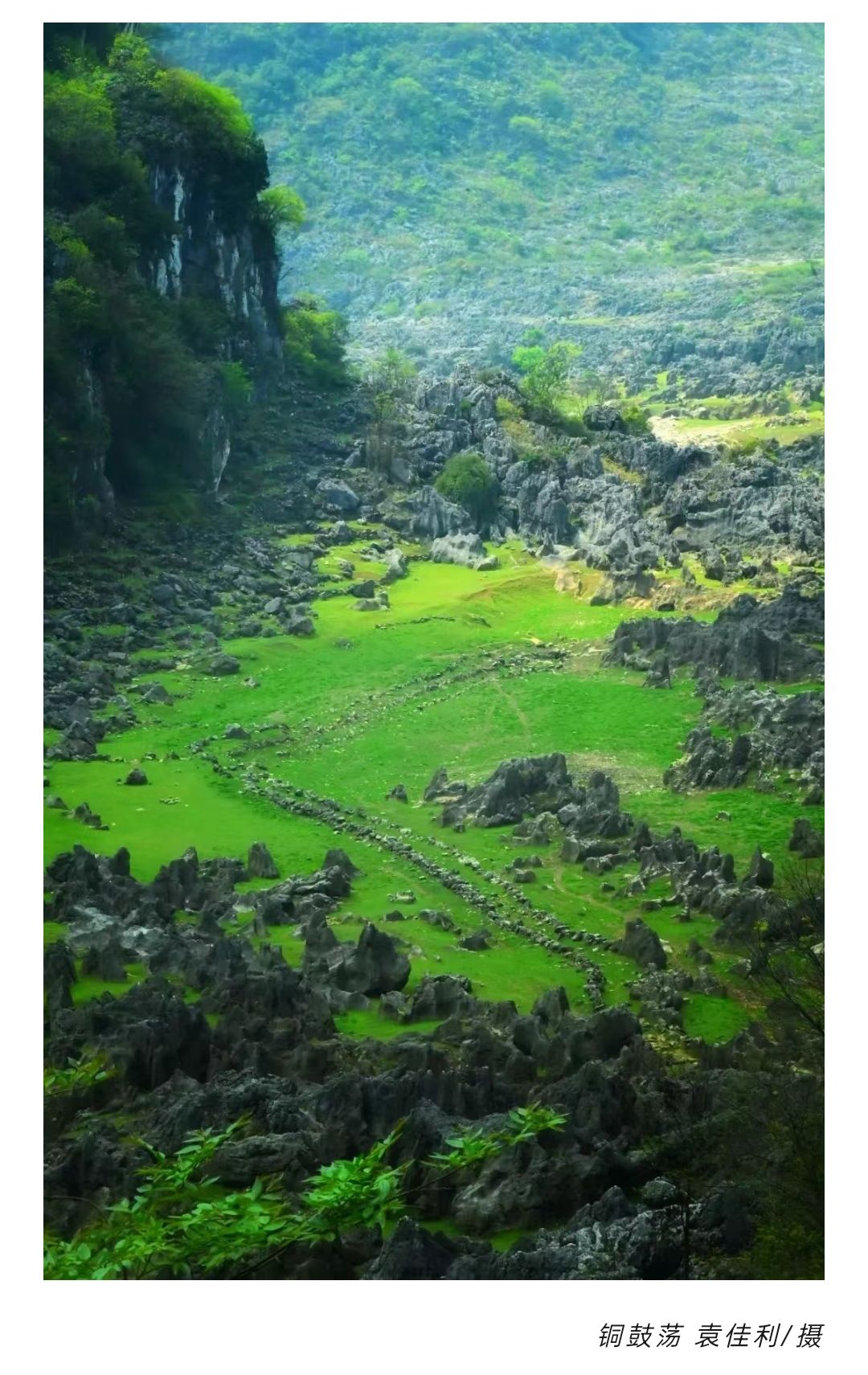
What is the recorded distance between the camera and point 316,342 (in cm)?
4066

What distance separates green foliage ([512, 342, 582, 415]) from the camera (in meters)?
43.8

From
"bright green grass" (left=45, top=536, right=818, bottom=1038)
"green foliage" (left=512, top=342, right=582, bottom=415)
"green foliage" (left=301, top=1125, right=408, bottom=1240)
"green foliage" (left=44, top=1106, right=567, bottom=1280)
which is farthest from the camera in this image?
"green foliage" (left=512, top=342, right=582, bottom=415)

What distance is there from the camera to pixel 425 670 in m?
22.0

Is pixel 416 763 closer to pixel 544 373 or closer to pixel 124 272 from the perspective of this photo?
pixel 124 272

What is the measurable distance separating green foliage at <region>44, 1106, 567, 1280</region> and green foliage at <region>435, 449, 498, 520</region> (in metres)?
20.5

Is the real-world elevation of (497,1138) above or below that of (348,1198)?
below

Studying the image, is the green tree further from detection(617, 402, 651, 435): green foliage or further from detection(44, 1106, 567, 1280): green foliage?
detection(44, 1106, 567, 1280): green foliage

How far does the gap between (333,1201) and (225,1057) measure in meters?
3.08

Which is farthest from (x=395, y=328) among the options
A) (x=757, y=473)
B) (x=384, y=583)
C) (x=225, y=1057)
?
(x=225, y=1057)

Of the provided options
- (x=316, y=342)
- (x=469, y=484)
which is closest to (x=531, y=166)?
(x=469, y=484)

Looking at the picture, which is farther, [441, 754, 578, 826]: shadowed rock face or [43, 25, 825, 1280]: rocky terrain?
[441, 754, 578, 826]: shadowed rock face

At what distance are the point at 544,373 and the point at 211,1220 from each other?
36387 millimetres

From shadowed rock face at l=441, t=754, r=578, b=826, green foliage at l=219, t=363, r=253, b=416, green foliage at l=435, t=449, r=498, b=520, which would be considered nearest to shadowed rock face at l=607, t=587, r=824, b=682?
shadowed rock face at l=441, t=754, r=578, b=826

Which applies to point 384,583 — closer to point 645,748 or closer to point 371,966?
point 645,748
